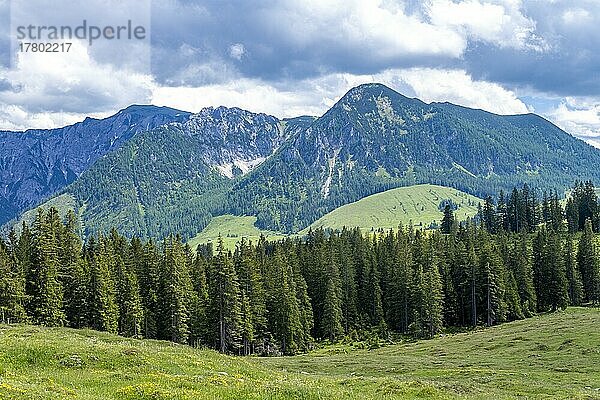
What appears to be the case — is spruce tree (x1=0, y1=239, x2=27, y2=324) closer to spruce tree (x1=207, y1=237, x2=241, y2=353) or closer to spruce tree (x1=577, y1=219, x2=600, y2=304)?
spruce tree (x1=207, y1=237, x2=241, y2=353)

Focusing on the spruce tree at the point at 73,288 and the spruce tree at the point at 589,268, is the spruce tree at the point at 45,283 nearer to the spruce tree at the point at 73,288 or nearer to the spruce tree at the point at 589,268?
the spruce tree at the point at 73,288

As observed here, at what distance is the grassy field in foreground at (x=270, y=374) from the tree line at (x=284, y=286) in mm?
24649

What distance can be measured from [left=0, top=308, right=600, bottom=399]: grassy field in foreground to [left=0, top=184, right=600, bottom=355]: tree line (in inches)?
970

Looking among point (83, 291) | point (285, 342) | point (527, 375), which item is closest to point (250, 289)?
point (285, 342)

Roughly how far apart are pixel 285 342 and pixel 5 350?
79.8 metres

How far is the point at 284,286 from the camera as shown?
112m

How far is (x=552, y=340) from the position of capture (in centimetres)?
8056

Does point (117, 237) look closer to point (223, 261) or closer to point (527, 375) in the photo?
point (223, 261)

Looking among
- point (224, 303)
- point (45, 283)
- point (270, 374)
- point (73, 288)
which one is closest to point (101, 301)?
point (73, 288)

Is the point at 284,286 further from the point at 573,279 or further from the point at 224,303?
the point at 573,279

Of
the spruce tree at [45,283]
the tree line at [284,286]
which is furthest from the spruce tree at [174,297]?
the spruce tree at [45,283]

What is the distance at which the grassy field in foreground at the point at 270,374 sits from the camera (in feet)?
91.6

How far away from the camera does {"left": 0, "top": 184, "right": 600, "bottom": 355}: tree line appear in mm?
89938

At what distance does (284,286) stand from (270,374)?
69556 mm
